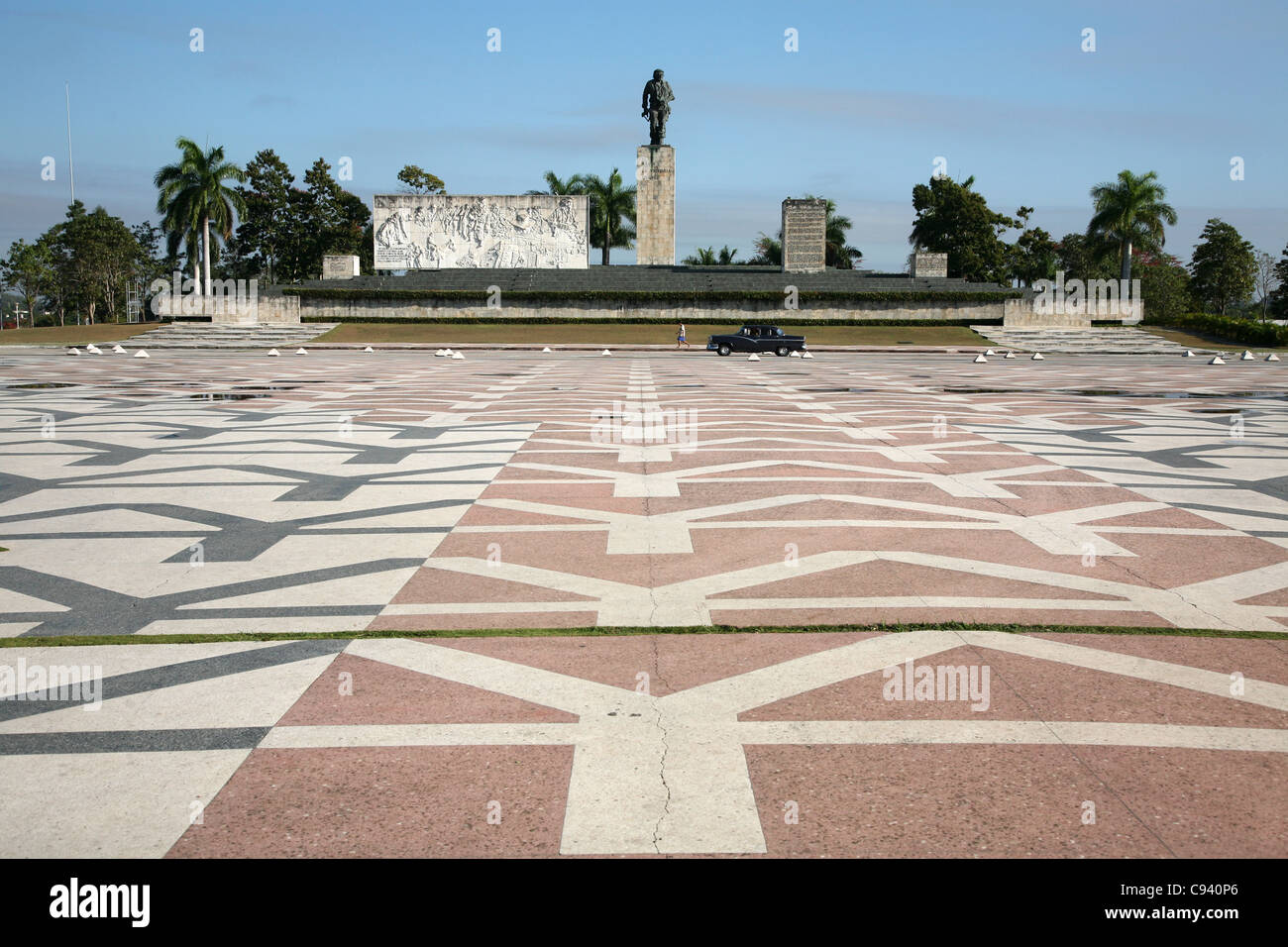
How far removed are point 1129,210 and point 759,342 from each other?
1098 inches

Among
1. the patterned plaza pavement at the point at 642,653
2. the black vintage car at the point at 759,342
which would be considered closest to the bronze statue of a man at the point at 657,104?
the black vintage car at the point at 759,342

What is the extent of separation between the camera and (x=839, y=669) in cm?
454

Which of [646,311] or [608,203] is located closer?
[646,311]

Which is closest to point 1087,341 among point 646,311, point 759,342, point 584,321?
point 759,342

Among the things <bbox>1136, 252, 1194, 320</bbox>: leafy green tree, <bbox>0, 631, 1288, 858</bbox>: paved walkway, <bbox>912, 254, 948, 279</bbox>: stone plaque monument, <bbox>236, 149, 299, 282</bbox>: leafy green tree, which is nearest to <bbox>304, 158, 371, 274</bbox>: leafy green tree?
<bbox>236, 149, 299, 282</bbox>: leafy green tree

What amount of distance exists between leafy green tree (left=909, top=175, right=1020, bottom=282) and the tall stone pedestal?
21.2 meters

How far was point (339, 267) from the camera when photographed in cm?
5444

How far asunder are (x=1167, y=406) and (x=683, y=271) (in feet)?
133

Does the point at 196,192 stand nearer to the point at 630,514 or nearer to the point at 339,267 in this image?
the point at 339,267

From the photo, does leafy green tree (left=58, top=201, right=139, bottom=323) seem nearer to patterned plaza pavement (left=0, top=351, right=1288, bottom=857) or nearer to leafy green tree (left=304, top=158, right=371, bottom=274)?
leafy green tree (left=304, top=158, right=371, bottom=274)

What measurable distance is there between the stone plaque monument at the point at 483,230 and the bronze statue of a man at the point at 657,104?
518cm

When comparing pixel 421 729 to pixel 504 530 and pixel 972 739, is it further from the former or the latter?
pixel 504 530

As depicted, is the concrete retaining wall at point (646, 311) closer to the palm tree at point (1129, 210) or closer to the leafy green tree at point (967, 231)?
the palm tree at point (1129, 210)

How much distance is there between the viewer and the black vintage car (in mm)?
36031
